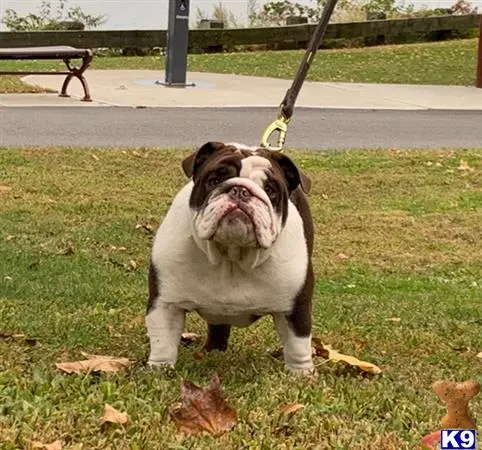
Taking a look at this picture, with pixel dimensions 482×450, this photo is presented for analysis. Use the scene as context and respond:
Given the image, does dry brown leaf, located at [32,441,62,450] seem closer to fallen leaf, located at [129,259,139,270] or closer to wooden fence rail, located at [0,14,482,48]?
fallen leaf, located at [129,259,139,270]

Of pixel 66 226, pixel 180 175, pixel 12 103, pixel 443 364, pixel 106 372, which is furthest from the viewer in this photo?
pixel 12 103

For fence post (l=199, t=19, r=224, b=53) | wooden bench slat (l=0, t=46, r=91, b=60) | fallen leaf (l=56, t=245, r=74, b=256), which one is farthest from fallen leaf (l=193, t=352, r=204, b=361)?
fence post (l=199, t=19, r=224, b=53)

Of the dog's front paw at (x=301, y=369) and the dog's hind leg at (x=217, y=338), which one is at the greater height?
the dog's front paw at (x=301, y=369)

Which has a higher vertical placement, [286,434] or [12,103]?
[286,434]

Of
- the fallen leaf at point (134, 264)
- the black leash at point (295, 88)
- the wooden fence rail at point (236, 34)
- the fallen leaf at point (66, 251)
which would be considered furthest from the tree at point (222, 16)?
the black leash at point (295, 88)

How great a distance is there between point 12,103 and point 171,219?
11.5m

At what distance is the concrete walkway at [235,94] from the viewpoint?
15.4 metres

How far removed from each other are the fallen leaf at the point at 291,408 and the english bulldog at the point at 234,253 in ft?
1.46

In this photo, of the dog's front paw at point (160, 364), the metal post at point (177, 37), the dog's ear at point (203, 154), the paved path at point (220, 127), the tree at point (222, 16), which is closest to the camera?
the dog's ear at point (203, 154)

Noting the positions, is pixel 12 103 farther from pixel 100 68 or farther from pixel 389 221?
pixel 389 221

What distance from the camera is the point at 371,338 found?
4.47m

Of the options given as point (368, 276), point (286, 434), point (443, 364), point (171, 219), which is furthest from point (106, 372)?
point (368, 276)

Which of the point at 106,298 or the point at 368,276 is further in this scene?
the point at 368,276

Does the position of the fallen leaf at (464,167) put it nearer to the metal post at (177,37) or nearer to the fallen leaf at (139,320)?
the fallen leaf at (139,320)
